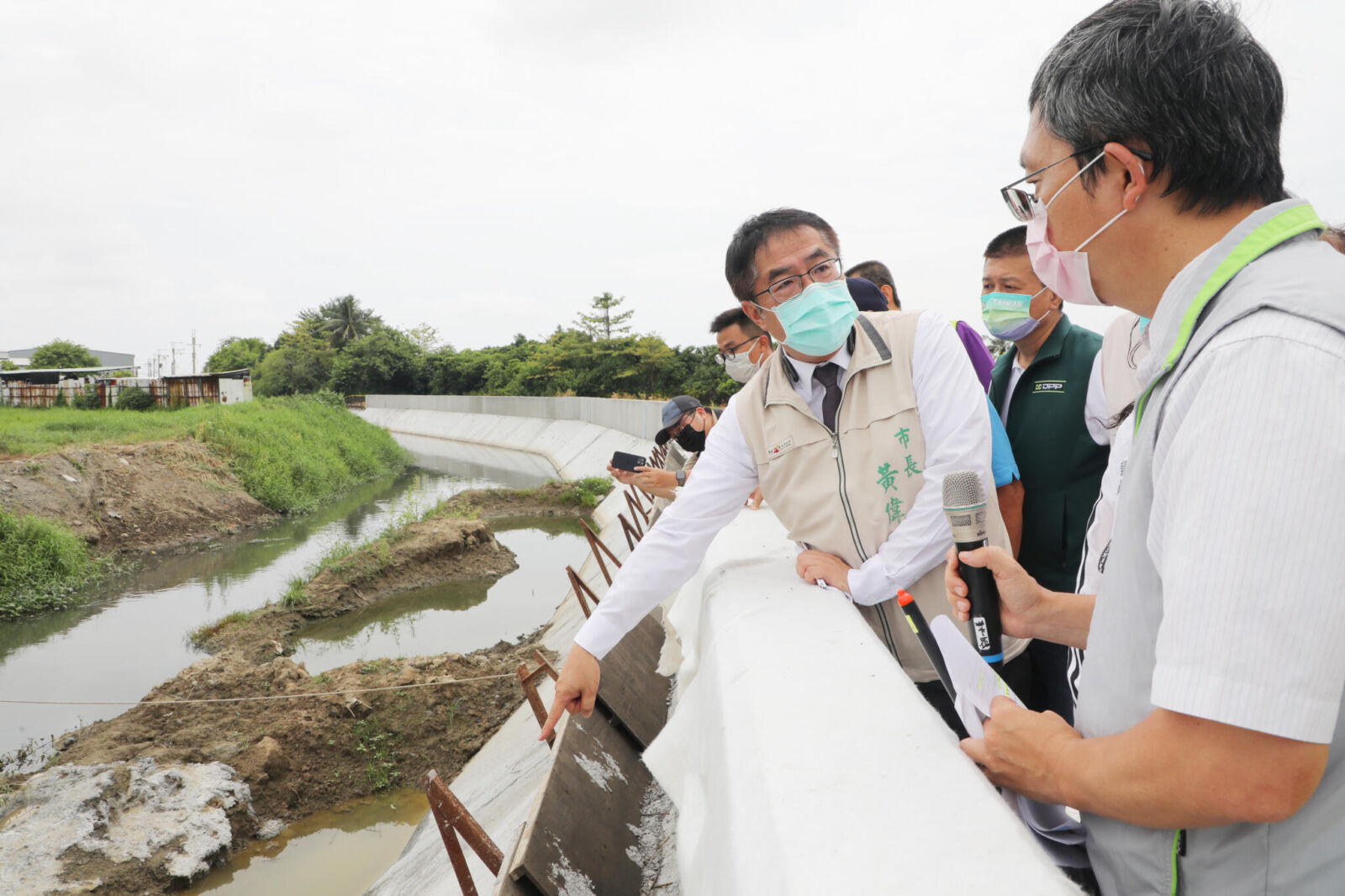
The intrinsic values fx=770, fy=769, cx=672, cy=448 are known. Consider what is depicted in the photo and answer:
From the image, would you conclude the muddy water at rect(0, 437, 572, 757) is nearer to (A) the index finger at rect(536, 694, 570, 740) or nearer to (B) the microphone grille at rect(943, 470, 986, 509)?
(A) the index finger at rect(536, 694, 570, 740)

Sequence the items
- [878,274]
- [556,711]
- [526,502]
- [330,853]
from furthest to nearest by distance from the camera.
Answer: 1. [526,502]
2. [330,853]
3. [878,274]
4. [556,711]

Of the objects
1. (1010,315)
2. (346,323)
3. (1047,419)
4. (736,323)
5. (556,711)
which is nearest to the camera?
(556,711)

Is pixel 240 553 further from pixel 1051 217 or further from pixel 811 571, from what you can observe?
pixel 1051 217

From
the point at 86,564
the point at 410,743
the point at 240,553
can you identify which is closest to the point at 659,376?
the point at 240,553

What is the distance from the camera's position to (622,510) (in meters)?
16.6

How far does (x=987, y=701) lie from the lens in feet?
3.54

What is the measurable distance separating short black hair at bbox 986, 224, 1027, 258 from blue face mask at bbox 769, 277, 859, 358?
99cm

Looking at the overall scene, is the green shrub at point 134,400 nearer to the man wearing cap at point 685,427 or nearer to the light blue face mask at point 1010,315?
the man wearing cap at point 685,427

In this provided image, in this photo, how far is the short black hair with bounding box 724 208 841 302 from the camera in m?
2.43

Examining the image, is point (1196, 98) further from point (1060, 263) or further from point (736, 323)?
point (736, 323)

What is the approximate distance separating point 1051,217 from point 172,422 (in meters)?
27.4

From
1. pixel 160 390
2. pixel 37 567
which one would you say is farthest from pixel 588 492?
pixel 160 390

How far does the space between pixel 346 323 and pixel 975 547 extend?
77050 millimetres

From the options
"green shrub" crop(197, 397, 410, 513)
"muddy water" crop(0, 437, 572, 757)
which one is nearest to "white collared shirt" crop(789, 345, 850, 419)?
"muddy water" crop(0, 437, 572, 757)
